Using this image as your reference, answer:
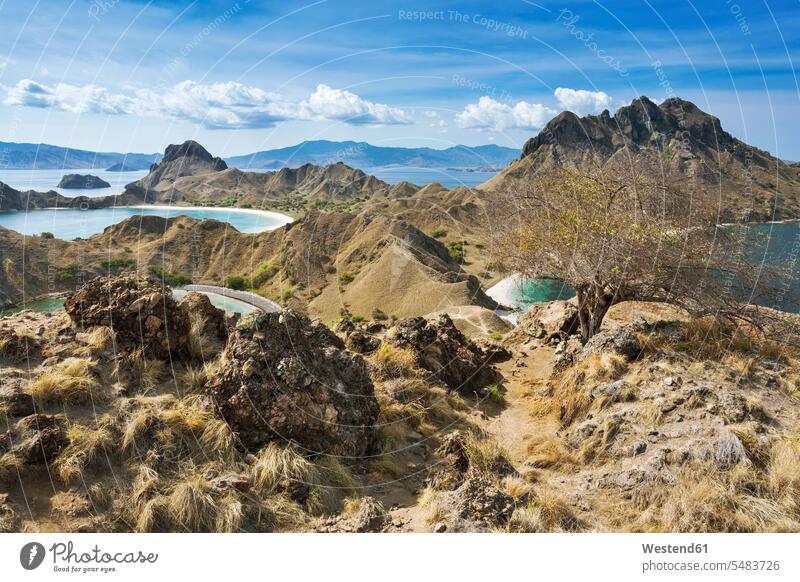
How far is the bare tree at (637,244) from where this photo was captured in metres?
13.4

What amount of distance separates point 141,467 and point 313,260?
219 ft

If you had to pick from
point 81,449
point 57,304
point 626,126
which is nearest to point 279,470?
point 81,449

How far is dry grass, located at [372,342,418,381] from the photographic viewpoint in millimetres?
11891

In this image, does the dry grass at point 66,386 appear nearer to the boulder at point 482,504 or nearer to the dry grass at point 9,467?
the dry grass at point 9,467

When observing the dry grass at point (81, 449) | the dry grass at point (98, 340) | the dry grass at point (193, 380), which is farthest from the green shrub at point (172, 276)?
the dry grass at point (81, 449)

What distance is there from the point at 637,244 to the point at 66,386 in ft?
39.6

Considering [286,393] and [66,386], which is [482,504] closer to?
[286,393]

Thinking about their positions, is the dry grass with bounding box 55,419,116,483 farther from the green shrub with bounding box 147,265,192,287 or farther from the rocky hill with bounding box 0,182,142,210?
the rocky hill with bounding box 0,182,142,210

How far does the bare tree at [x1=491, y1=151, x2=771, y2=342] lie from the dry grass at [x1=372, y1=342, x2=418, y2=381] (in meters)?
5.06

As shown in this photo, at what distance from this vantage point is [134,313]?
9.86 meters

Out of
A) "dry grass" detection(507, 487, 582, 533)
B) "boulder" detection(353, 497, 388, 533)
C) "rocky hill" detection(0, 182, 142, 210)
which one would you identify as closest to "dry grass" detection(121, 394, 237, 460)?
"boulder" detection(353, 497, 388, 533)

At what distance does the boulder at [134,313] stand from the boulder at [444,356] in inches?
210

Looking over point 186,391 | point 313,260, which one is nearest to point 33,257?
point 313,260

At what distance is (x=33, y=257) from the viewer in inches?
2975
